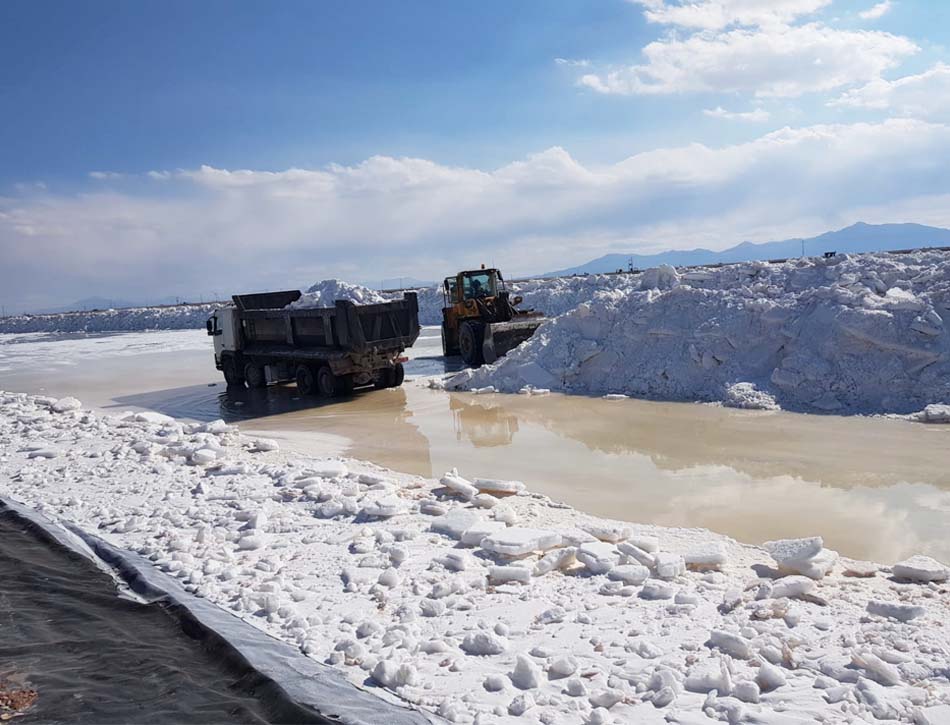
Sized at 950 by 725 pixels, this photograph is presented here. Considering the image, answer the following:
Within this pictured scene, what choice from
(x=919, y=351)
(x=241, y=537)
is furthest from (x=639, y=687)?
(x=919, y=351)

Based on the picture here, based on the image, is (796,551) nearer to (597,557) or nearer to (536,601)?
(597,557)

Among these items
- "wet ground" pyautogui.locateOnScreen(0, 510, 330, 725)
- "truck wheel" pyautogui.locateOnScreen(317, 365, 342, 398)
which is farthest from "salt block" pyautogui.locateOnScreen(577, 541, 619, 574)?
"truck wheel" pyautogui.locateOnScreen(317, 365, 342, 398)

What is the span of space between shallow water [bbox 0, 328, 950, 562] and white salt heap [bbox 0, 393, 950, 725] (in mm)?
1141

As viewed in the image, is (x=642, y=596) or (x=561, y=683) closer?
(x=561, y=683)

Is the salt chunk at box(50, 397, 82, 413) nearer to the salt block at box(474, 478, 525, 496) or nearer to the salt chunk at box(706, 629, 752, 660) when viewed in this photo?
the salt block at box(474, 478, 525, 496)

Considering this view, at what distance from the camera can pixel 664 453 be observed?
1039 centimetres

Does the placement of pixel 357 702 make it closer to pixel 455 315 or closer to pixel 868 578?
pixel 868 578

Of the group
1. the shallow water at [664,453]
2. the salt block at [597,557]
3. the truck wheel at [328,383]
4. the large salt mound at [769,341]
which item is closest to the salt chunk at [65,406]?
the shallow water at [664,453]

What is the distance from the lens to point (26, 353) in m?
40.4

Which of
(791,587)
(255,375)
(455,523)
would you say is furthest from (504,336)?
(791,587)

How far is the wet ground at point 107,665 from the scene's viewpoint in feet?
12.7

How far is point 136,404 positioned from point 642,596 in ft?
48.9

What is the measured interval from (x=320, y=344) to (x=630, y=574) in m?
12.6

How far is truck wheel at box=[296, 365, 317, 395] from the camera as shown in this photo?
1695cm
